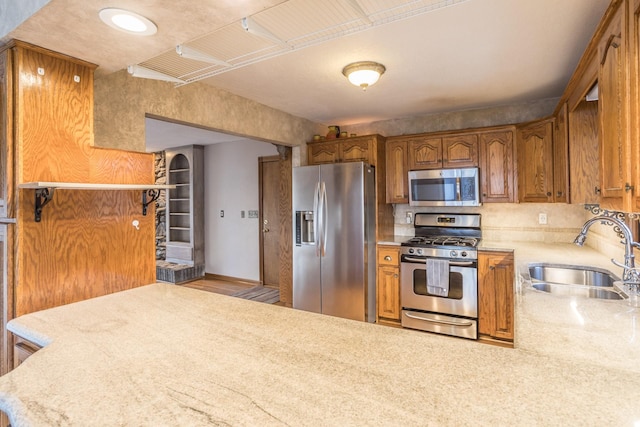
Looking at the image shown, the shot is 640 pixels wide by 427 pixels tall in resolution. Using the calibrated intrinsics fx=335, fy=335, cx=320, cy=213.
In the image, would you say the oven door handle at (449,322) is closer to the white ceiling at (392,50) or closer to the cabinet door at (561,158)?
the cabinet door at (561,158)

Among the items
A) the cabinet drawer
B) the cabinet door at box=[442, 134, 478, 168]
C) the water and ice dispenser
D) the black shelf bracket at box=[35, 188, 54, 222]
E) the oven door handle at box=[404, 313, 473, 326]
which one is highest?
the cabinet door at box=[442, 134, 478, 168]

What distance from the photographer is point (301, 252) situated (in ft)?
12.5

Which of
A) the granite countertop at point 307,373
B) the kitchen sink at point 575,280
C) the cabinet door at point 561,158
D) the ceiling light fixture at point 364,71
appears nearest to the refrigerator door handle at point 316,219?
the ceiling light fixture at point 364,71

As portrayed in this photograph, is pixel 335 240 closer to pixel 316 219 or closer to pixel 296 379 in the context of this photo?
pixel 316 219

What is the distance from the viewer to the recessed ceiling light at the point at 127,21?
1288 mm

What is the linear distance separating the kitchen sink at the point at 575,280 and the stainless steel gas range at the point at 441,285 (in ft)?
2.85

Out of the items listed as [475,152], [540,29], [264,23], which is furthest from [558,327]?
[475,152]

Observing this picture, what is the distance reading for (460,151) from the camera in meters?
3.54

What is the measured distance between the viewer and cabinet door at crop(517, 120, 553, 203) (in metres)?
3.13

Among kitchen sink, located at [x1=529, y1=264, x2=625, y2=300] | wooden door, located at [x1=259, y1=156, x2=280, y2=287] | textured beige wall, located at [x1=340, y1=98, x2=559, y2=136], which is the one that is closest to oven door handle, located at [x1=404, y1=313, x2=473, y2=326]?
kitchen sink, located at [x1=529, y1=264, x2=625, y2=300]

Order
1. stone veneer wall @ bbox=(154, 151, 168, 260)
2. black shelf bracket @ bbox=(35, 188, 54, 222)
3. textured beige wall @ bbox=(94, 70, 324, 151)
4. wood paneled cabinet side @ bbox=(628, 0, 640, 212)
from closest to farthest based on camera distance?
wood paneled cabinet side @ bbox=(628, 0, 640, 212)
black shelf bracket @ bbox=(35, 188, 54, 222)
textured beige wall @ bbox=(94, 70, 324, 151)
stone veneer wall @ bbox=(154, 151, 168, 260)

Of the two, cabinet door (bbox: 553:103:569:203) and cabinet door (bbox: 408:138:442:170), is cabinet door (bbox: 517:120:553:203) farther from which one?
cabinet door (bbox: 408:138:442:170)

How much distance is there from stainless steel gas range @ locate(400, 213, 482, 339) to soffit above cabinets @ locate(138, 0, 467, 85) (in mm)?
2255

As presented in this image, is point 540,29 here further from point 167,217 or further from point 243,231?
point 167,217
